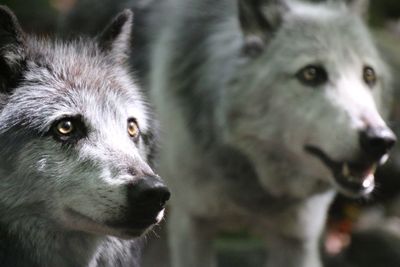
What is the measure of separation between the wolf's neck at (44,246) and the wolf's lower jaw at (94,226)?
0.44ft

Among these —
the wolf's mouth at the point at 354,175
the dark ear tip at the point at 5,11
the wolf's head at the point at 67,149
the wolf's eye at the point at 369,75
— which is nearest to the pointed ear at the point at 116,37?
the wolf's head at the point at 67,149

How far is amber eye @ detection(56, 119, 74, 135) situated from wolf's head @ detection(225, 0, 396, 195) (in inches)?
69.8

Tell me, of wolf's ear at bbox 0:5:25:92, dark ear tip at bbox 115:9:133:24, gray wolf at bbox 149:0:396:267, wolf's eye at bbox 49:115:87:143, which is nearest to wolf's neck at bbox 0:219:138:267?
wolf's eye at bbox 49:115:87:143

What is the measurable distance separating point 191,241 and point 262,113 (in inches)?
42.7

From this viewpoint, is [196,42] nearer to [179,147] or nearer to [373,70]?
[179,147]

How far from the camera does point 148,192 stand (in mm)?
3316

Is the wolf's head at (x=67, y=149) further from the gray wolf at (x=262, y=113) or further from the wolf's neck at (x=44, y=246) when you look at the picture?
the gray wolf at (x=262, y=113)

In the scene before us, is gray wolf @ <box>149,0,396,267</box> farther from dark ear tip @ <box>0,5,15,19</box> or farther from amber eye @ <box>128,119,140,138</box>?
dark ear tip @ <box>0,5,15,19</box>

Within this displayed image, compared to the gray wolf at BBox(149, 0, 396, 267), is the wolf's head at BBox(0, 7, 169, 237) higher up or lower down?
higher up

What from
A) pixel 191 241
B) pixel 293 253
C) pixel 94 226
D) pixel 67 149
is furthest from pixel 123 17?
pixel 293 253

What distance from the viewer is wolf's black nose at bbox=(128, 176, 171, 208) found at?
332 centimetres

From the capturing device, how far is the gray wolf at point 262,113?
17.1 feet

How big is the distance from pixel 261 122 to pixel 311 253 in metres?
1.04

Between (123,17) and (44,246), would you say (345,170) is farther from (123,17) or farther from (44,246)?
(44,246)
